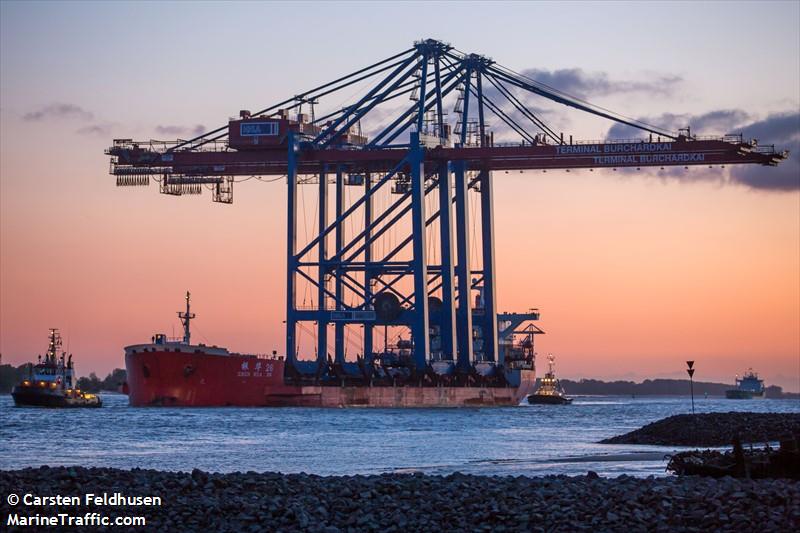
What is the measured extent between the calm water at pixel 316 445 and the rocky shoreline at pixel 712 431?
1760 millimetres

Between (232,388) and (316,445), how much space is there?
34.6 meters

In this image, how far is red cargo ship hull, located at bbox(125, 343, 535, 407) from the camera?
236 ft

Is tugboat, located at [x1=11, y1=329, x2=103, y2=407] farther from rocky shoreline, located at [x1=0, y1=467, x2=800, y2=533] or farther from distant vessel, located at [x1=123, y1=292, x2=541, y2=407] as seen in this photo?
rocky shoreline, located at [x1=0, y1=467, x2=800, y2=533]

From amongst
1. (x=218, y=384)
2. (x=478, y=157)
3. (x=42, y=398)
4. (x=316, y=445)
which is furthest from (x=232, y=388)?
(x=316, y=445)

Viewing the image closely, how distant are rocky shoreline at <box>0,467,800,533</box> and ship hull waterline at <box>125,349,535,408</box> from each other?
50684mm

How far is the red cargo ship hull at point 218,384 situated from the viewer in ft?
236

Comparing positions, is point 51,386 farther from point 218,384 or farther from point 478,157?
point 478,157

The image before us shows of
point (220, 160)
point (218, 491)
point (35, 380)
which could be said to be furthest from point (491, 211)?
point (218, 491)

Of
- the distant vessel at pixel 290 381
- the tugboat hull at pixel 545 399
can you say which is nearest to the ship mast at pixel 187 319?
the distant vessel at pixel 290 381

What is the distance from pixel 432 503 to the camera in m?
18.9

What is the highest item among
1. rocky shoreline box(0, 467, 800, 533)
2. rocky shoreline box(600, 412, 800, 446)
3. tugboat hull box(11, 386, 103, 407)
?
tugboat hull box(11, 386, 103, 407)

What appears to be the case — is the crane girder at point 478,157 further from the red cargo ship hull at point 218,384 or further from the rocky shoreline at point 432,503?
the rocky shoreline at point 432,503

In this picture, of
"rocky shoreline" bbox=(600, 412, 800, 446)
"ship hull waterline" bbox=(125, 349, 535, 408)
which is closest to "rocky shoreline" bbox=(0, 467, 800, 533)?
"rocky shoreline" bbox=(600, 412, 800, 446)

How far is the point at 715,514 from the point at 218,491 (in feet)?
26.5
